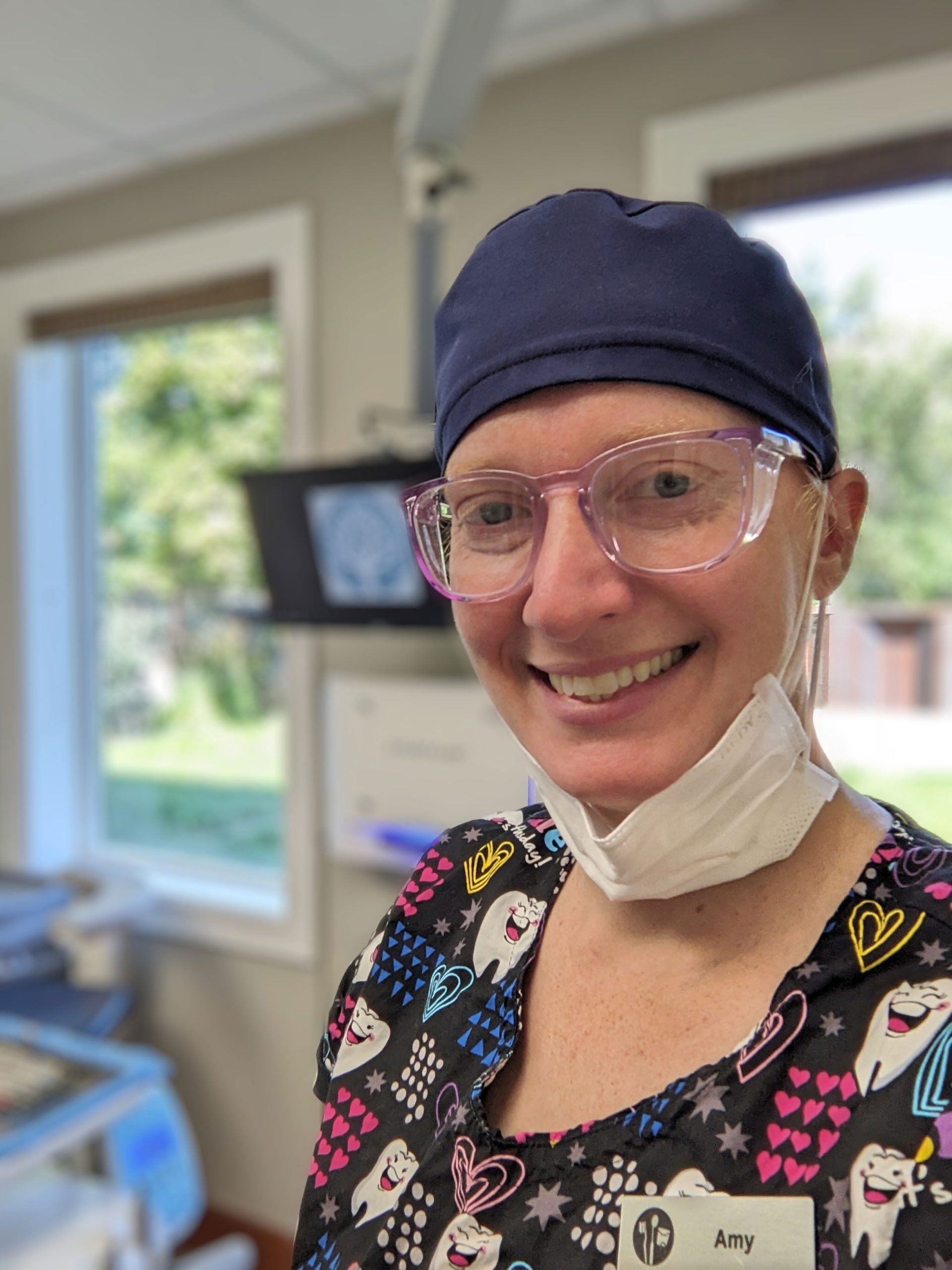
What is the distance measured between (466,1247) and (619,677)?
33 centimetres

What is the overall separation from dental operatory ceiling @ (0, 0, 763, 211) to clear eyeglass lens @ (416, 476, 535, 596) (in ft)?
4.66

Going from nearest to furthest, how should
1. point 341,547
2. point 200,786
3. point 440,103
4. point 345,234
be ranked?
point 440,103
point 341,547
point 345,234
point 200,786

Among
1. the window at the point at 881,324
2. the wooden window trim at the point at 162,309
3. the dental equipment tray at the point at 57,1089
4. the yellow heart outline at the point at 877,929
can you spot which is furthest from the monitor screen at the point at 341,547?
the yellow heart outline at the point at 877,929

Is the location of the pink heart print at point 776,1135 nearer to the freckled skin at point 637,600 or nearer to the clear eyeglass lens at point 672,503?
the freckled skin at point 637,600

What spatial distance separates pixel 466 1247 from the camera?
55cm

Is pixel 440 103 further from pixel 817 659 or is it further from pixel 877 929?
pixel 877 929

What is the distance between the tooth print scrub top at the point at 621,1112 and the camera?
45 cm

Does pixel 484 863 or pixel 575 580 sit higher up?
pixel 575 580

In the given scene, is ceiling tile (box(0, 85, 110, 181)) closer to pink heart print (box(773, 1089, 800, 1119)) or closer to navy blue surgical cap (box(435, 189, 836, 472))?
navy blue surgical cap (box(435, 189, 836, 472))

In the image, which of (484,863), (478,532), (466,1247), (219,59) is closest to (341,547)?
(219,59)

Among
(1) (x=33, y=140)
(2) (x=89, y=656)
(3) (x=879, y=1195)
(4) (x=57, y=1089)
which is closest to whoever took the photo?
(3) (x=879, y=1195)

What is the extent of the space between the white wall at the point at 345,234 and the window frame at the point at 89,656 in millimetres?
35

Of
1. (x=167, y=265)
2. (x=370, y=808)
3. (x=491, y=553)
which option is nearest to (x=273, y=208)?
(x=167, y=265)

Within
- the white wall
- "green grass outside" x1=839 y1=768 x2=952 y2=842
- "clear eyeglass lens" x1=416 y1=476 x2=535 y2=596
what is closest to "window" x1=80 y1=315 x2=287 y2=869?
the white wall
